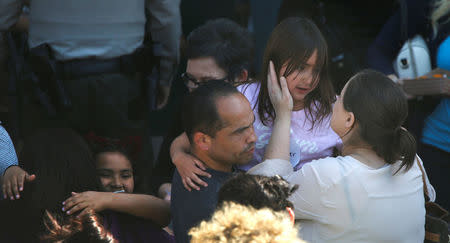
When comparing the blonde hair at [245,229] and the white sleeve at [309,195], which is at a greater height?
the blonde hair at [245,229]

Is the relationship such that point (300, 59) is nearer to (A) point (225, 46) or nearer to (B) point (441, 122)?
(A) point (225, 46)

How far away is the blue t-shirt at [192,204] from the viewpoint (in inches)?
82.9

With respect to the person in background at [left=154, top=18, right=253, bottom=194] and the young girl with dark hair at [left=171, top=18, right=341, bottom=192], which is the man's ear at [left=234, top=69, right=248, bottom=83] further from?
the young girl with dark hair at [left=171, top=18, right=341, bottom=192]

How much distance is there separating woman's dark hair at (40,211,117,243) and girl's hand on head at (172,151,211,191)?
350 millimetres

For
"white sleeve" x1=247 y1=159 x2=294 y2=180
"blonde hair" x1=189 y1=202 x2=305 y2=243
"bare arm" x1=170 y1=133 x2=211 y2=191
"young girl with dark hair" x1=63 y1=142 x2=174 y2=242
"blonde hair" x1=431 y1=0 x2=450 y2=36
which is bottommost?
"young girl with dark hair" x1=63 y1=142 x2=174 y2=242

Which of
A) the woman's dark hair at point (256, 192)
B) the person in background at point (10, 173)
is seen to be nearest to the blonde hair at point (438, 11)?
the woman's dark hair at point (256, 192)

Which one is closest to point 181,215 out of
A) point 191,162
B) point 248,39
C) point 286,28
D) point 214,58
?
point 191,162

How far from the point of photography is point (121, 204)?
2.40 meters

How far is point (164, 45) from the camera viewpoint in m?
3.39

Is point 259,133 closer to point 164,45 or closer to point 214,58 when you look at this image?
point 214,58

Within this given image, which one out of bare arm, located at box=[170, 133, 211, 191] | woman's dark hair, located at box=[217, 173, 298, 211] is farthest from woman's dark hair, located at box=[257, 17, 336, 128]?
woman's dark hair, located at box=[217, 173, 298, 211]

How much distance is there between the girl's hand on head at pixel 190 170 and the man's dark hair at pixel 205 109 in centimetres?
9

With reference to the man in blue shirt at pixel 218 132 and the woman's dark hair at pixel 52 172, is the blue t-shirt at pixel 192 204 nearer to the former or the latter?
the man in blue shirt at pixel 218 132

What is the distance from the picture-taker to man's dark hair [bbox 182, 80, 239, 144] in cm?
228
